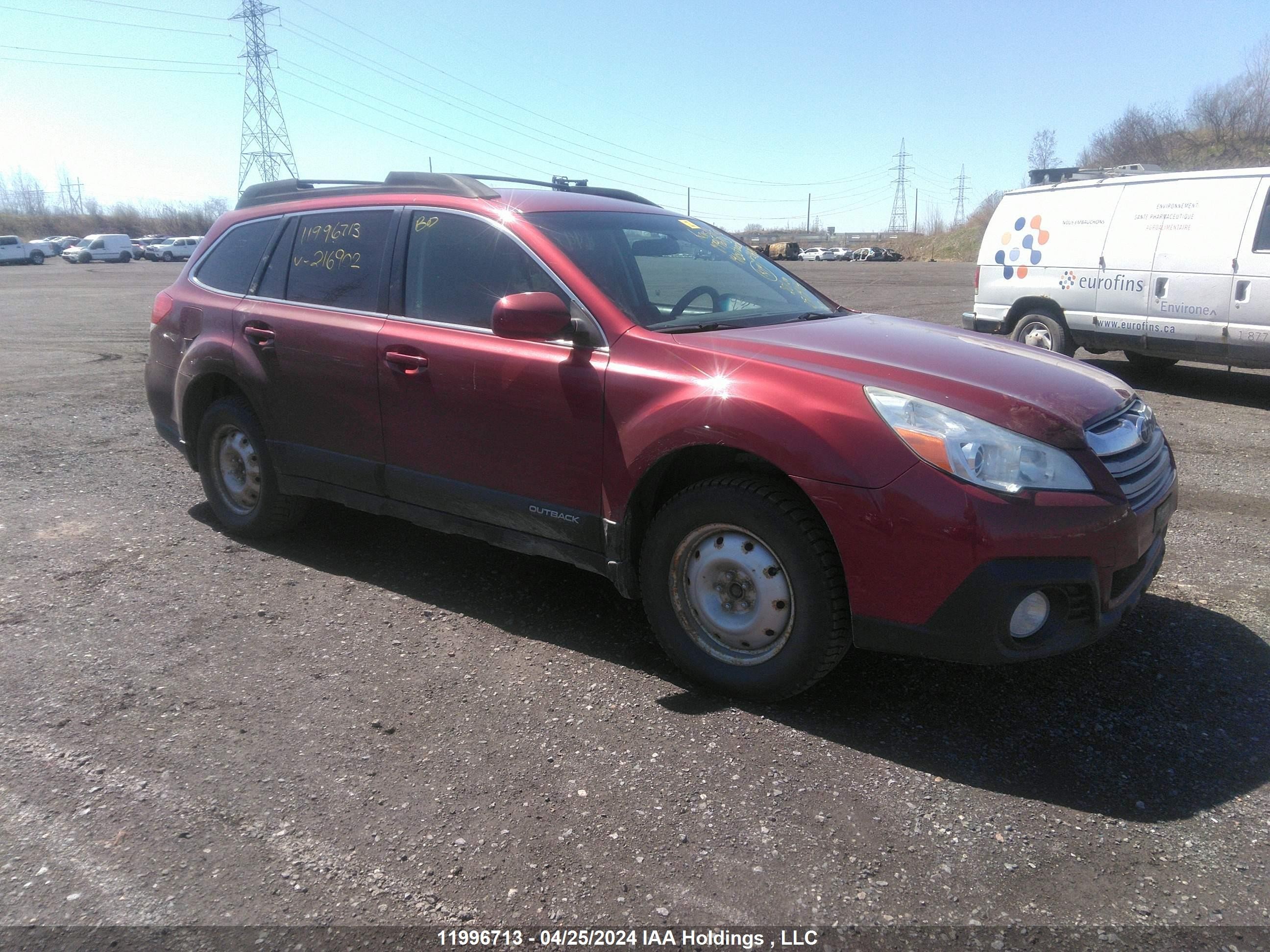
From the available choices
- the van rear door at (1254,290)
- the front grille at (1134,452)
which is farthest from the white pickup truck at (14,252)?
the front grille at (1134,452)

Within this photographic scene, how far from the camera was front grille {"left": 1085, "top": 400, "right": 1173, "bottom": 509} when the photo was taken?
2.99 meters

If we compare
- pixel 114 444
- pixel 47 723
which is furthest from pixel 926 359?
pixel 114 444

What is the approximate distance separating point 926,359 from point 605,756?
5.69 ft

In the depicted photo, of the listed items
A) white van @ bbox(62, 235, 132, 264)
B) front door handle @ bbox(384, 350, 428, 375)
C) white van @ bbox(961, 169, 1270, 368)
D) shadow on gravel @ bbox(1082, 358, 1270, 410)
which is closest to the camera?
front door handle @ bbox(384, 350, 428, 375)

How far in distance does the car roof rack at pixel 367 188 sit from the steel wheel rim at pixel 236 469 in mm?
1261

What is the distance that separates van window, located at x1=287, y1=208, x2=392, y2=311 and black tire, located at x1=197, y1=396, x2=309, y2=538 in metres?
0.71

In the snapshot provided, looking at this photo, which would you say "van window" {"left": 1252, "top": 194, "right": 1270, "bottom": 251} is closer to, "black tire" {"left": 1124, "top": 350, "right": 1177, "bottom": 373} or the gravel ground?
"black tire" {"left": 1124, "top": 350, "right": 1177, "bottom": 373}

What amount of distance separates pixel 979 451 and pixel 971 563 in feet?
1.11

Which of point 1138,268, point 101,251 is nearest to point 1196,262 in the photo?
point 1138,268

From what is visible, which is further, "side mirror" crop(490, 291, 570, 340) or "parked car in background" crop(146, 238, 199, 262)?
"parked car in background" crop(146, 238, 199, 262)

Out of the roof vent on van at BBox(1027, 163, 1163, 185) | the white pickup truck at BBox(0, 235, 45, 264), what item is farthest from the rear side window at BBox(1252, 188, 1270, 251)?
the white pickup truck at BBox(0, 235, 45, 264)

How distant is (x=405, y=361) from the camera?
13.0 ft

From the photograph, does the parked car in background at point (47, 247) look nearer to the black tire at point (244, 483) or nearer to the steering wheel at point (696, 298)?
the black tire at point (244, 483)

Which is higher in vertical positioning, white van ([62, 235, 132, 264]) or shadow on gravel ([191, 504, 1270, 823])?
white van ([62, 235, 132, 264])
